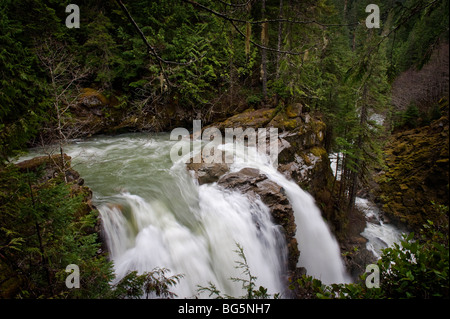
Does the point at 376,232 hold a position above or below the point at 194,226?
below

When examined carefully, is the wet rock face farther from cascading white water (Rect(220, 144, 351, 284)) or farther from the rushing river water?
cascading white water (Rect(220, 144, 351, 284))

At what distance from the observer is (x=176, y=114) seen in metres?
16.7

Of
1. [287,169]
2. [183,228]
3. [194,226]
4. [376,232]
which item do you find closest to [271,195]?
[287,169]

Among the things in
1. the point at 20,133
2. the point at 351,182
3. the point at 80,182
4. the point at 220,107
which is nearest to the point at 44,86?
the point at 80,182

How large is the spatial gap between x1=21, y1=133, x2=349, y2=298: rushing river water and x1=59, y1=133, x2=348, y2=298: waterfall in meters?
0.02

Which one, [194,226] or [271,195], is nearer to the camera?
[194,226]

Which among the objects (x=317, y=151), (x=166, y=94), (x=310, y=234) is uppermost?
(x=166, y=94)

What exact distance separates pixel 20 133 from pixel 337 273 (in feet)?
38.0

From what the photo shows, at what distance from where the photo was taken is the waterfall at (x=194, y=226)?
232 inches

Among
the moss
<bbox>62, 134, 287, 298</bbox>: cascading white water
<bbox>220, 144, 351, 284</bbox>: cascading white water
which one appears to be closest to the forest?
<bbox>62, 134, 287, 298</bbox>: cascading white water

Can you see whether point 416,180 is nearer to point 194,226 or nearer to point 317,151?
point 317,151

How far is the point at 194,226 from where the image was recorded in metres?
6.97
